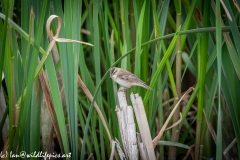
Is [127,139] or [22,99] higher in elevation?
[22,99]

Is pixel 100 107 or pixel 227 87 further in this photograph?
pixel 100 107

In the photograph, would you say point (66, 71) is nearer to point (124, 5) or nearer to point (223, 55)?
point (124, 5)

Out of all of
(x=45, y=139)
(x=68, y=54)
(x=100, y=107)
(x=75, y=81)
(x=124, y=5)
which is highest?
(x=124, y=5)

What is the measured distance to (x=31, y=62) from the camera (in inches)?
76.4

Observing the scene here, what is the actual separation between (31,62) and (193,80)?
2149mm

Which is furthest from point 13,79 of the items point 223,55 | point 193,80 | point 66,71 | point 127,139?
point 193,80

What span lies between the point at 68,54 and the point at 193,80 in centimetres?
195

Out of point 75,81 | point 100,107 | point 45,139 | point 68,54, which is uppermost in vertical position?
point 68,54

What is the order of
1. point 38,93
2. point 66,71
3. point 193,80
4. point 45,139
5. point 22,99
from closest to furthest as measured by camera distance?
point 22,99 < point 66,71 < point 38,93 < point 45,139 < point 193,80

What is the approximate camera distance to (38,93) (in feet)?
7.24

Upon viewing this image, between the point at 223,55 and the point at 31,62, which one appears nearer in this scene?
the point at 31,62

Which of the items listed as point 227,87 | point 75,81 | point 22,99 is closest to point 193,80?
point 227,87

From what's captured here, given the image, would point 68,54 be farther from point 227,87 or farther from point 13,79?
point 227,87

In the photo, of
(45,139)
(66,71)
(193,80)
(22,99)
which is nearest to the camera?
(22,99)
